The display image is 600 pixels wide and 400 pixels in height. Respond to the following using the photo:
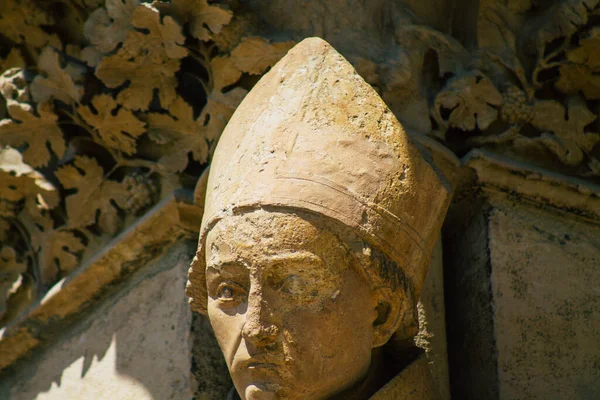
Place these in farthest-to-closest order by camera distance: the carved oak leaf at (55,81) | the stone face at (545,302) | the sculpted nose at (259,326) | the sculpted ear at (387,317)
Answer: the carved oak leaf at (55,81) < the stone face at (545,302) < the sculpted ear at (387,317) < the sculpted nose at (259,326)

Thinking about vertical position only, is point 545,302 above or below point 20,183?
above

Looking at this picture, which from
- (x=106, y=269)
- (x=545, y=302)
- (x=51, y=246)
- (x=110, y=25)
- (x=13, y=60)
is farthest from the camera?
(x=13, y=60)

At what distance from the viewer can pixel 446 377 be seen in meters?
3.41

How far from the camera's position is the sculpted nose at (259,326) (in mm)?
2820

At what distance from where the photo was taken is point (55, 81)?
3.72 metres

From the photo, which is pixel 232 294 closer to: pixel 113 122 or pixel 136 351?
pixel 136 351

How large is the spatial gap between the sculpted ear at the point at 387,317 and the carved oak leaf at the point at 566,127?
0.78 meters

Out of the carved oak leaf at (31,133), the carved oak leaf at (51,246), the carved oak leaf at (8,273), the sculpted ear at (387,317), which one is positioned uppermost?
the sculpted ear at (387,317)

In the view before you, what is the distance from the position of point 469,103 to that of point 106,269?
116 cm

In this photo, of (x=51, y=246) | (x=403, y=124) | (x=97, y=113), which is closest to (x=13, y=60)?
(x=97, y=113)

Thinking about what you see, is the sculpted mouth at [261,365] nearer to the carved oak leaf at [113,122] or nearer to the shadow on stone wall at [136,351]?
the shadow on stone wall at [136,351]

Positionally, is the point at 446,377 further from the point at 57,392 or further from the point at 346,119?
the point at 57,392

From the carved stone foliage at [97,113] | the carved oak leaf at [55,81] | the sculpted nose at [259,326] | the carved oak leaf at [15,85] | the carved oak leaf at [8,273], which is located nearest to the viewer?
the sculpted nose at [259,326]

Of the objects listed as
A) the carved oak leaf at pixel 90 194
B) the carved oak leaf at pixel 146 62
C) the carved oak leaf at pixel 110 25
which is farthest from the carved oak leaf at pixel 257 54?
the carved oak leaf at pixel 90 194
